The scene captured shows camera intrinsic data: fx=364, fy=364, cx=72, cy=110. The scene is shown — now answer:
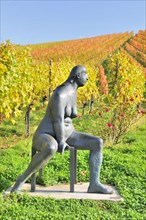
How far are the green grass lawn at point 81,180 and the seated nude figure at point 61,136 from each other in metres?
0.39

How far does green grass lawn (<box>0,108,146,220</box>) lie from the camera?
492cm

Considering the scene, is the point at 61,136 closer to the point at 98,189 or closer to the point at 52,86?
the point at 98,189

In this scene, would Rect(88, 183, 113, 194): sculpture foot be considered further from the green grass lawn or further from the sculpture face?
the sculpture face

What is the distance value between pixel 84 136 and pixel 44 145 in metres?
0.76

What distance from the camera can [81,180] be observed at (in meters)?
6.65

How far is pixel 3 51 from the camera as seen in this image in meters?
8.87

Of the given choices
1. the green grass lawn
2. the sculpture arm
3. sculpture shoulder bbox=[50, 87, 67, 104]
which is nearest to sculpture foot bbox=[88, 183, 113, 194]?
the green grass lawn

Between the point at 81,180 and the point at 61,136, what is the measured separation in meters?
1.61

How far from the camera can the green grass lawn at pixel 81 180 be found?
16.1 ft

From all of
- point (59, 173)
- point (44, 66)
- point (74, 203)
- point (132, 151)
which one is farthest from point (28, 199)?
point (44, 66)

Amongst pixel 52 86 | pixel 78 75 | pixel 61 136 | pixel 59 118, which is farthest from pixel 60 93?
pixel 52 86

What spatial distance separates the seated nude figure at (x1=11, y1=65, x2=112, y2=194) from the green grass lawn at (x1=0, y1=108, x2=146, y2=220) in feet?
1.27

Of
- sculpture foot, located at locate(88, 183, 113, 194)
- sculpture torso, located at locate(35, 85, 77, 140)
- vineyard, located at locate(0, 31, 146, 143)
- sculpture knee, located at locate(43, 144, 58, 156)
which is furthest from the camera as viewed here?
vineyard, located at locate(0, 31, 146, 143)

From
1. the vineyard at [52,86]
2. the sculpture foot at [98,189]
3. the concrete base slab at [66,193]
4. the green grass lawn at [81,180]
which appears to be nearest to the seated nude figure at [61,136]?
the sculpture foot at [98,189]
